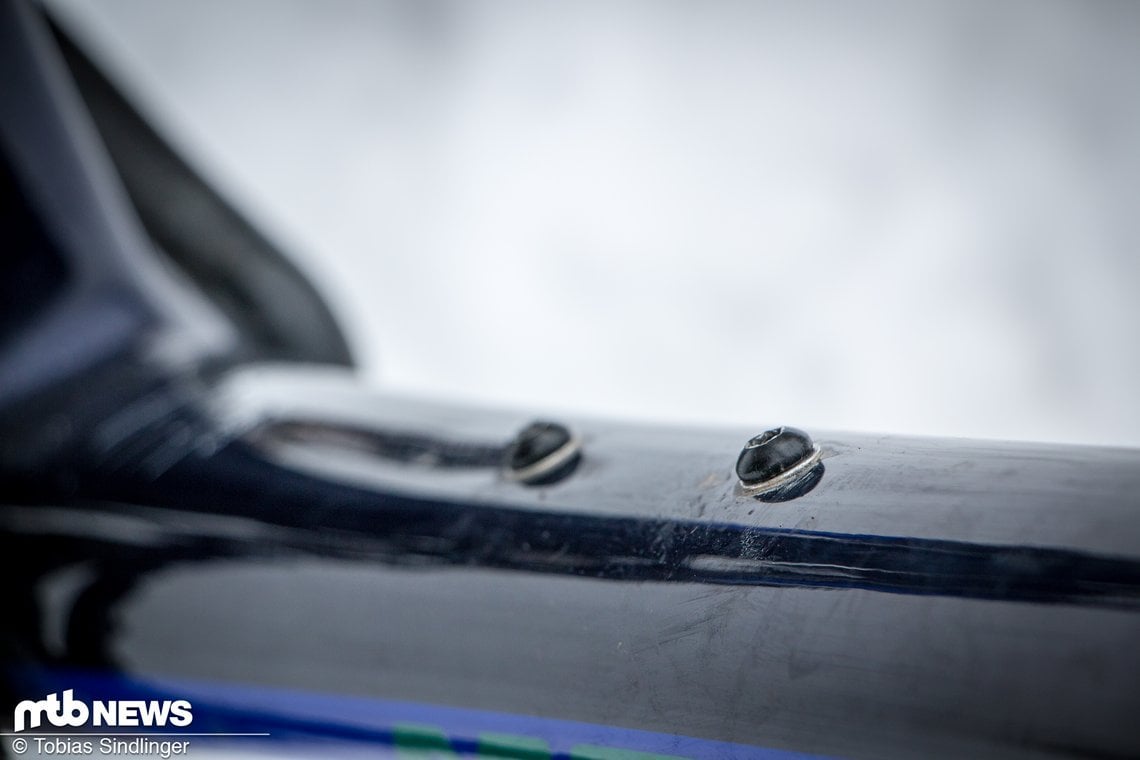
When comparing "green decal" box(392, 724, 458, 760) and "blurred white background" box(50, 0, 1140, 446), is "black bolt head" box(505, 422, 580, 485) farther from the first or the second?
"blurred white background" box(50, 0, 1140, 446)

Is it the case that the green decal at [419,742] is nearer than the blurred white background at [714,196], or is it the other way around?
the green decal at [419,742]

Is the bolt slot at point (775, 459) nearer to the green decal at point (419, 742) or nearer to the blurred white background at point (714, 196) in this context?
the green decal at point (419, 742)

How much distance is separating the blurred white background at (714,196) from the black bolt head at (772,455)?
35 centimetres

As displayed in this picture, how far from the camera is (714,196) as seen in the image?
2.11ft

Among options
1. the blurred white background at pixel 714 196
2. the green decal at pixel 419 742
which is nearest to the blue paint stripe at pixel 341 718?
the green decal at pixel 419 742

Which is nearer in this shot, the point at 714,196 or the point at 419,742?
the point at 419,742

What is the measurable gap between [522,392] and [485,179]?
15 cm

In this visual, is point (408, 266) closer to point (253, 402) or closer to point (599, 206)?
point (599, 206)

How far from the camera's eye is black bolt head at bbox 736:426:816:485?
22cm

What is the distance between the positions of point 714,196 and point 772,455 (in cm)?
45

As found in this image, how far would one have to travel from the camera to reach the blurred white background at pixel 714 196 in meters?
0.58

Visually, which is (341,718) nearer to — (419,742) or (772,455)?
(419,742)

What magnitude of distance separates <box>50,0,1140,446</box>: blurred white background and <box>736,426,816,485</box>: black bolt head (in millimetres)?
353

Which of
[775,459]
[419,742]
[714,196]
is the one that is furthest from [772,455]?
[714,196]
